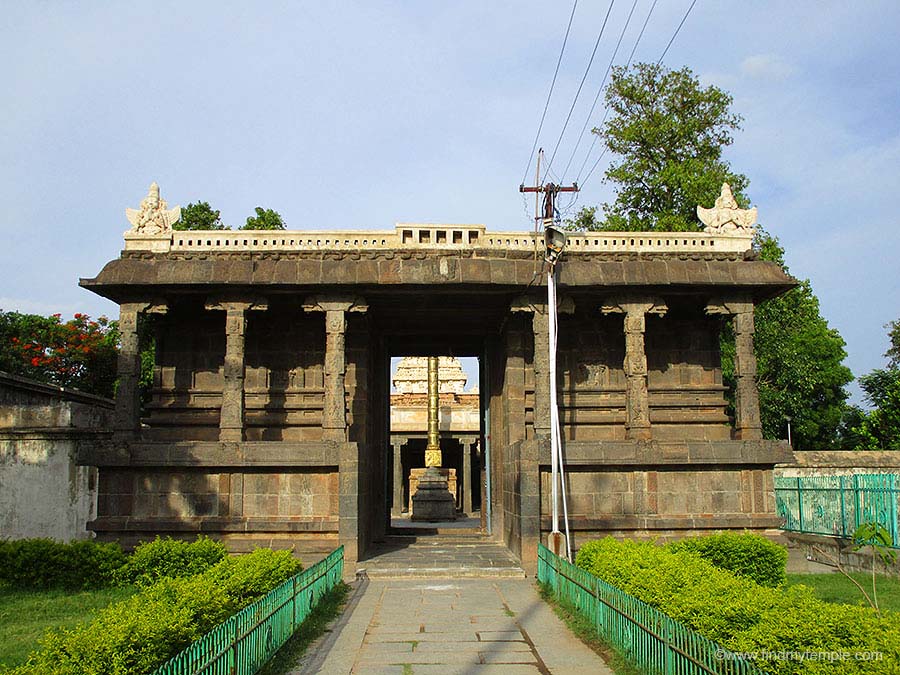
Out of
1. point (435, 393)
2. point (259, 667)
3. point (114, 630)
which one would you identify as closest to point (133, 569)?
point (259, 667)

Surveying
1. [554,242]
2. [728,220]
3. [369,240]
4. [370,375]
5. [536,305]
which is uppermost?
[728,220]

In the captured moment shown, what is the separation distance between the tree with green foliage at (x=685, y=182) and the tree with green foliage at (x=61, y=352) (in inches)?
819

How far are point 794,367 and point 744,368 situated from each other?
14.0m

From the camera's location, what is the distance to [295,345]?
1984 cm

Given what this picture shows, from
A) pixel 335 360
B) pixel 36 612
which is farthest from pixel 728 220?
pixel 36 612

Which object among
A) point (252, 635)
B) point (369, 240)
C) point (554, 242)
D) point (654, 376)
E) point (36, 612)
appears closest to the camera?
point (252, 635)

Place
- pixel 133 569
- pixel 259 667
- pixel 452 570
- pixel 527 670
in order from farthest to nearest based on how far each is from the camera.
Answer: pixel 452 570, pixel 133 569, pixel 527 670, pixel 259 667

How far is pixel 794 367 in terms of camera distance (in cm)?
3070

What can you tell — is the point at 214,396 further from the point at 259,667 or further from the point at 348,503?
the point at 259,667

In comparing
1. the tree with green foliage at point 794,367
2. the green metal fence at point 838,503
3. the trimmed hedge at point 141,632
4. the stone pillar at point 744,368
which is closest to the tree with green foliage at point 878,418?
the tree with green foliage at point 794,367

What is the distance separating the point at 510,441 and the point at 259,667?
11487mm

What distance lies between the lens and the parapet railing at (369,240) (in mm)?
18312

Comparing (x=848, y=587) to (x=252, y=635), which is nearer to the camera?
(x=252, y=635)

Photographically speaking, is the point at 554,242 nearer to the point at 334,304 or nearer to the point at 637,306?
the point at 637,306
